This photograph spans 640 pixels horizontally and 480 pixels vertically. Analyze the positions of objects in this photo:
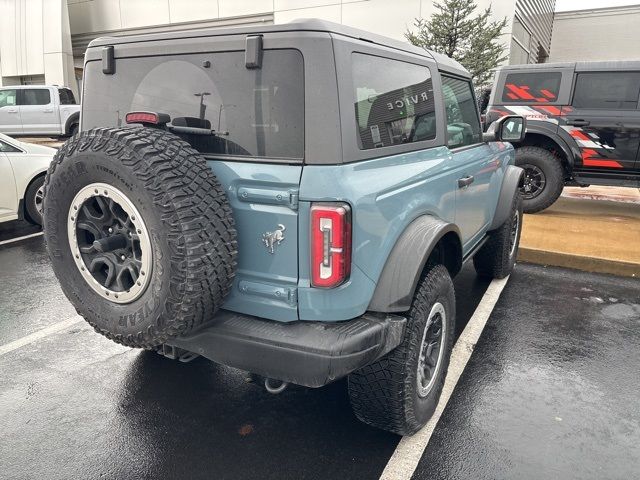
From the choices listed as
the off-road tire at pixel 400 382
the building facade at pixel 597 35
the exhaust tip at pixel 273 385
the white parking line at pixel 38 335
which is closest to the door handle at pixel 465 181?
the off-road tire at pixel 400 382

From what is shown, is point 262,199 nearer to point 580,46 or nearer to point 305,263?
point 305,263

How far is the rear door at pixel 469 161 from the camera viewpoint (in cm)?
319

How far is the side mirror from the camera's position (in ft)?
13.5

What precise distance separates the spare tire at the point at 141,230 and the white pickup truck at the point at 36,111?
15765 mm

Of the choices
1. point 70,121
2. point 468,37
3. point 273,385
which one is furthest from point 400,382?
point 70,121

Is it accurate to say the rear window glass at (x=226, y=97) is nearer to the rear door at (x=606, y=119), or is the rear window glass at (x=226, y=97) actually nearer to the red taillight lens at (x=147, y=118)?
the red taillight lens at (x=147, y=118)

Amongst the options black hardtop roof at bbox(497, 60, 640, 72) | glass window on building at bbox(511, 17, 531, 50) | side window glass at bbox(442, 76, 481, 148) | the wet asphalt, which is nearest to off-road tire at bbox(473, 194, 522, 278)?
the wet asphalt

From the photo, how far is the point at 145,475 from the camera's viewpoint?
2322 mm

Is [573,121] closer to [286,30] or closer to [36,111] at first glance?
[286,30]

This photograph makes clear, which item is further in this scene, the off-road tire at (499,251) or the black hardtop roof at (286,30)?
the off-road tire at (499,251)

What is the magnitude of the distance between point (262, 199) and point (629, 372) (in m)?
2.76

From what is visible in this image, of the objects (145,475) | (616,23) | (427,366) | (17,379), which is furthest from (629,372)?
(616,23)

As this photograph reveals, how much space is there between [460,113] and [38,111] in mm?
16164

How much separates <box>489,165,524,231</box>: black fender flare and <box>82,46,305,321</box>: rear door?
2.68 metres
